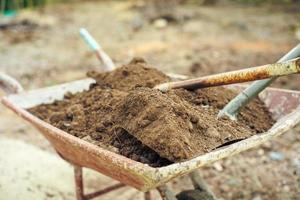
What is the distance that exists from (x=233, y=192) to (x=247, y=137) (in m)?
1.47

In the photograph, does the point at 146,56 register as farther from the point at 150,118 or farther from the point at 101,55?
the point at 150,118

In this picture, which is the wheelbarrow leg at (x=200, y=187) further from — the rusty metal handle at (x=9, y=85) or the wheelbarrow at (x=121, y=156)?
the rusty metal handle at (x=9, y=85)

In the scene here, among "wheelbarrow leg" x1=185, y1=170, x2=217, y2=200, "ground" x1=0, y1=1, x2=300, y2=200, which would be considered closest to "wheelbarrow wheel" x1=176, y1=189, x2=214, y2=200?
"wheelbarrow leg" x1=185, y1=170, x2=217, y2=200

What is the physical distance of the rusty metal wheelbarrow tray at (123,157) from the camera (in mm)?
1896

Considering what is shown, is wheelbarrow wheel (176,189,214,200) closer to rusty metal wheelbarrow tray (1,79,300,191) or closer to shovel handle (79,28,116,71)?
rusty metal wheelbarrow tray (1,79,300,191)

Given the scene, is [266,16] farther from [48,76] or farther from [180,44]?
[48,76]

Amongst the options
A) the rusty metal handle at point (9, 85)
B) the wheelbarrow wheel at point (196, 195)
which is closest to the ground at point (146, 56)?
the rusty metal handle at point (9, 85)

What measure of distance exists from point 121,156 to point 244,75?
69 cm

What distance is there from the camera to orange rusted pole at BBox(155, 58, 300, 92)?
2.17 metres

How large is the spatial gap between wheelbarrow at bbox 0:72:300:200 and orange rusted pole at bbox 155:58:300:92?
269 millimetres

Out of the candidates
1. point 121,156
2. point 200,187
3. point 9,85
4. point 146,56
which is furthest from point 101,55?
point 146,56

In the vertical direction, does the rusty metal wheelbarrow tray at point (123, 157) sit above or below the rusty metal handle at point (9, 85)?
above

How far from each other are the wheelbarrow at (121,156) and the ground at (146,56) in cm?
82

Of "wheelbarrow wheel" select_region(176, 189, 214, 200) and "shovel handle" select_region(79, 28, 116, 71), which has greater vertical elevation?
"shovel handle" select_region(79, 28, 116, 71)
